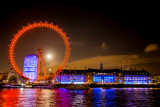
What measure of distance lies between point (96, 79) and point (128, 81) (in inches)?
1150

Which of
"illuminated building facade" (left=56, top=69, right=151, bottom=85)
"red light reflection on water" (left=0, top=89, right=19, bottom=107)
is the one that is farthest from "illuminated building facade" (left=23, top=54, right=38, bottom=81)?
"red light reflection on water" (left=0, top=89, right=19, bottom=107)

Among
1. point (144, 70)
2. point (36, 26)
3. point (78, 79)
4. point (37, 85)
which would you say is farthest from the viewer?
point (144, 70)

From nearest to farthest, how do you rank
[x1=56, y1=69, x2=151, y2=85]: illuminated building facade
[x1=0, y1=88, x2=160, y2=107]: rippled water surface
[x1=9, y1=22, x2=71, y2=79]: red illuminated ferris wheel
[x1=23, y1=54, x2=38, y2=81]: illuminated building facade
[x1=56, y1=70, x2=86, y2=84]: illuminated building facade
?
[x1=0, y1=88, x2=160, y2=107]: rippled water surface → [x1=9, y1=22, x2=71, y2=79]: red illuminated ferris wheel → [x1=56, y1=70, x2=86, y2=84]: illuminated building facade → [x1=56, y1=69, x2=151, y2=85]: illuminated building facade → [x1=23, y1=54, x2=38, y2=81]: illuminated building facade

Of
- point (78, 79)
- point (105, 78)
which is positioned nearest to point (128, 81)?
point (105, 78)

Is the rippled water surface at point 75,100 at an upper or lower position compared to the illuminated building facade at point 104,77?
lower

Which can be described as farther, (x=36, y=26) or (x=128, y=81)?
(x=128, y=81)

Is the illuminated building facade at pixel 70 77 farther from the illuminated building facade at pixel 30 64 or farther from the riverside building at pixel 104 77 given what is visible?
the illuminated building facade at pixel 30 64

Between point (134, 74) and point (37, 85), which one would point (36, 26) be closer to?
point (37, 85)

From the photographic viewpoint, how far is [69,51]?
6969cm

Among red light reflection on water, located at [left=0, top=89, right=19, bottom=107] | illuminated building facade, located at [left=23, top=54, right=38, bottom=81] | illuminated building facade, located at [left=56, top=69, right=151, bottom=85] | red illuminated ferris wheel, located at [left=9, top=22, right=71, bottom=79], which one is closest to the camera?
red light reflection on water, located at [left=0, top=89, right=19, bottom=107]

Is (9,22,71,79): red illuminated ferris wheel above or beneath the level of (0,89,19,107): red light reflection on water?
above

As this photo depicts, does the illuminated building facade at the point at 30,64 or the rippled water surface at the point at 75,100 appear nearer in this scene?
the rippled water surface at the point at 75,100

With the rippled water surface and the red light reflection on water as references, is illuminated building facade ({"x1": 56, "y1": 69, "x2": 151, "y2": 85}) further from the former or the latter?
the red light reflection on water

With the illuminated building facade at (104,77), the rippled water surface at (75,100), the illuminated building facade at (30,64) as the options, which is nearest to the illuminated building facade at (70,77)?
the illuminated building facade at (104,77)
